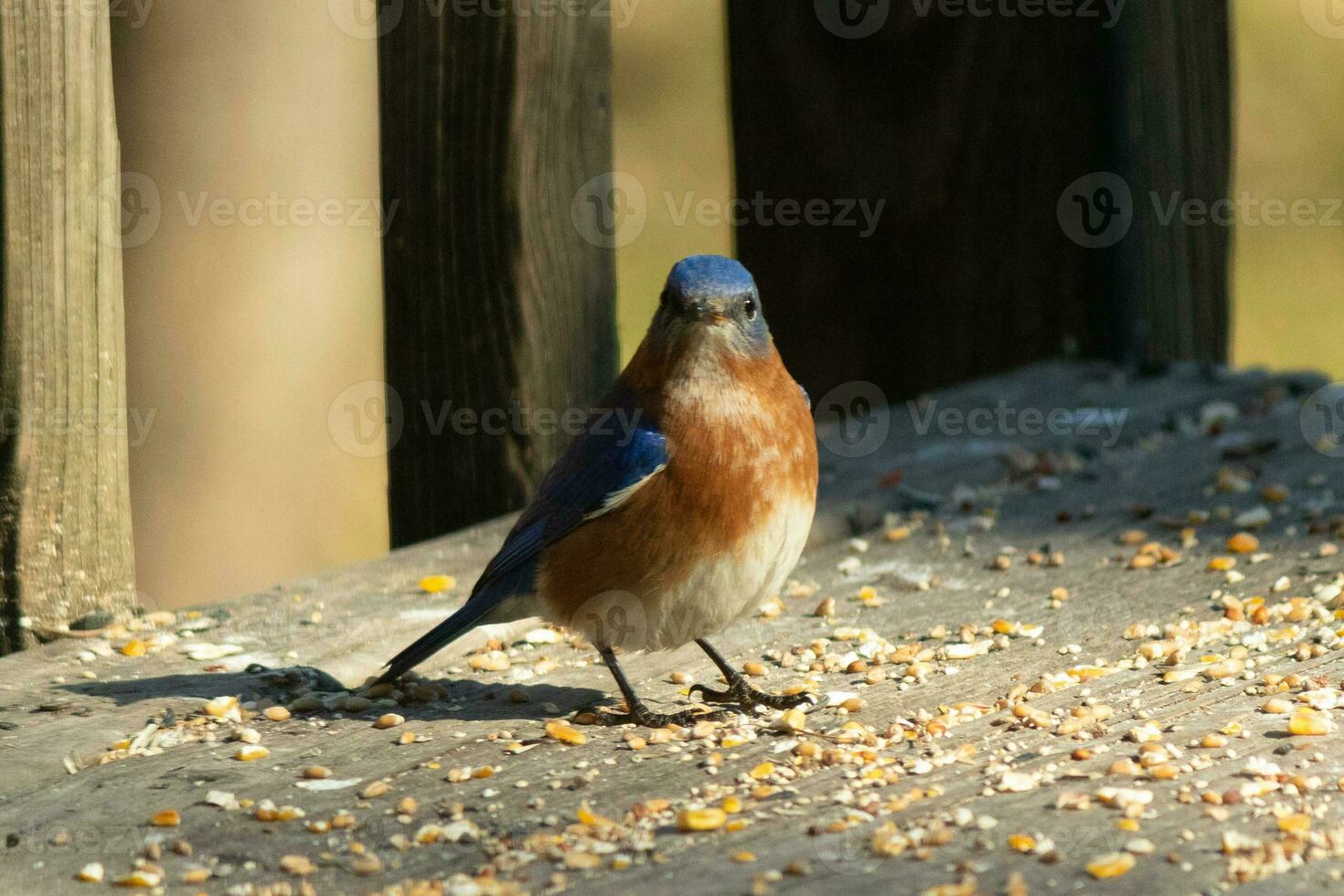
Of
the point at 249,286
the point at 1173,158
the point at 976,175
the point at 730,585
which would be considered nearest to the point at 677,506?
the point at 730,585

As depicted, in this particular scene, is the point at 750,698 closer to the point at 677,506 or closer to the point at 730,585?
the point at 730,585

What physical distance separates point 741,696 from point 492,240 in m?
1.35

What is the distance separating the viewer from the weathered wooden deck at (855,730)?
2271 millimetres

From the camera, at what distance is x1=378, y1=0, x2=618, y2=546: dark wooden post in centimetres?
386

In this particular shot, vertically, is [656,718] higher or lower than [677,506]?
lower

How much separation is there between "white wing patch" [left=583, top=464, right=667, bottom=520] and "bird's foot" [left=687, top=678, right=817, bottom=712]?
0.44m

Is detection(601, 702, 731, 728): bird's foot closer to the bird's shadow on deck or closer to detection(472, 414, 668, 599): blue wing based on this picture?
the bird's shadow on deck

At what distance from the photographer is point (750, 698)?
10.5ft

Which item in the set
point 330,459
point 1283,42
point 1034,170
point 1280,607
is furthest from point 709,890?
point 1283,42

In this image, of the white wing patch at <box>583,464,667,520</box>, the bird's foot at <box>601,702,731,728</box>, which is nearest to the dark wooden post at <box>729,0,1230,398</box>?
the white wing patch at <box>583,464,667,520</box>

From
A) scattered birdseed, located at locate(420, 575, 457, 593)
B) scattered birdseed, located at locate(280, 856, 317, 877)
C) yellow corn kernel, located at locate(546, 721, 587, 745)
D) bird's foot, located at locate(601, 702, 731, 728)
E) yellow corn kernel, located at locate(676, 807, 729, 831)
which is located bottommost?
bird's foot, located at locate(601, 702, 731, 728)

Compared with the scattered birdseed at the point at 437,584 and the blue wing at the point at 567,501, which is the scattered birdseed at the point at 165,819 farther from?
the scattered birdseed at the point at 437,584

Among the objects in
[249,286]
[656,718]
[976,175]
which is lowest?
[656,718]

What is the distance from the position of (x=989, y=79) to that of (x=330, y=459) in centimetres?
290
